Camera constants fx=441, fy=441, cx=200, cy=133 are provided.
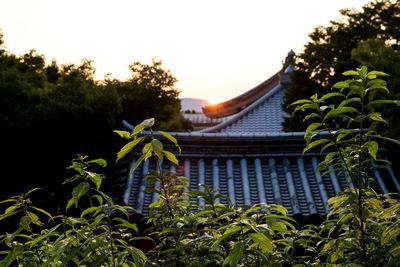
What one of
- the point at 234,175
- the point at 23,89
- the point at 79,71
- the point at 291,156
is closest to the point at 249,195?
the point at 234,175

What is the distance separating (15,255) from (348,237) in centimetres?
154

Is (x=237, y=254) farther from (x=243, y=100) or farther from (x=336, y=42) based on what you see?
(x=243, y=100)

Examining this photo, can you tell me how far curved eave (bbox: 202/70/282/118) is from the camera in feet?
73.3

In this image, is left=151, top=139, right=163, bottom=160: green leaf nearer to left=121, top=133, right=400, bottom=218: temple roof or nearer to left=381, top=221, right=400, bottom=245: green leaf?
left=381, top=221, right=400, bottom=245: green leaf

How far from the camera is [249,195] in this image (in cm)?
773

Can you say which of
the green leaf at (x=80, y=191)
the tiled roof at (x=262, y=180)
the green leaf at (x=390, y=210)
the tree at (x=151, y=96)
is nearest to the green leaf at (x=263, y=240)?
the green leaf at (x=390, y=210)

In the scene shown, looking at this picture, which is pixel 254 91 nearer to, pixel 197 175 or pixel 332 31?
pixel 332 31

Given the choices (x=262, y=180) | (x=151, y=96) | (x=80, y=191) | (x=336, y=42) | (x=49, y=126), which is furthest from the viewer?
(x=151, y=96)

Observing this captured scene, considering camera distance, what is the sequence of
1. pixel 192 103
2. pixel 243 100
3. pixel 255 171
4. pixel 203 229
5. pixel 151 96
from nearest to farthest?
pixel 203 229, pixel 255 171, pixel 151 96, pixel 243 100, pixel 192 103

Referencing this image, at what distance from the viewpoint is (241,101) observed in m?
24.0

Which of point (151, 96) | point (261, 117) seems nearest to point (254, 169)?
point (261, 117)

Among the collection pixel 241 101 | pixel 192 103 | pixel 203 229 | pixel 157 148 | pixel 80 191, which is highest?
pixel 192 103

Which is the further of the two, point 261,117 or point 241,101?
point 241,101

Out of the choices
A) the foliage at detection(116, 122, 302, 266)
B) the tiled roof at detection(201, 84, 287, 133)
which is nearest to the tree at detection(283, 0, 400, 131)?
the tiled roof at detection(201, 84, 287, 133)
